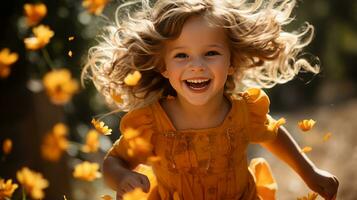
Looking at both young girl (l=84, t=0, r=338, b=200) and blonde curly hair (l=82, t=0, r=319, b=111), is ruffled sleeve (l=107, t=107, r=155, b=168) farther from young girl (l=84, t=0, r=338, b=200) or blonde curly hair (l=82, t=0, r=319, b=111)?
blonde curly hair (l=82, t=0, r=319, b=111)

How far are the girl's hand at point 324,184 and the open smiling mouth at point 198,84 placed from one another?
57 cm

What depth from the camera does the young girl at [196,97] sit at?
2336 mm

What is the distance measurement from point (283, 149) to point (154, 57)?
61cm

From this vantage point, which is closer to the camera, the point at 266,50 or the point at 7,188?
the point at 7,188

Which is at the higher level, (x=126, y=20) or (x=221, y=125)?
(x=126, y=20)

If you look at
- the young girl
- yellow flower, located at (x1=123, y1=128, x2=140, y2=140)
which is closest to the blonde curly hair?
the young girl

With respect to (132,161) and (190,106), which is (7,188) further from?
(190,106)

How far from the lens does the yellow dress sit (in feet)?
7.91

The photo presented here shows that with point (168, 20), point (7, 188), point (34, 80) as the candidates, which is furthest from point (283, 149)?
point (34, 80)

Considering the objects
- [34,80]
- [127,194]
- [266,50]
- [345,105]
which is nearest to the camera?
[127,194]

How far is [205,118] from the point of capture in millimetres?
2463

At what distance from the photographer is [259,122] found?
8.38ft

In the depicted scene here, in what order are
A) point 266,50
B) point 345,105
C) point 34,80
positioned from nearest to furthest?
1. point 266,50
2. point 34,80
3. point 345,105

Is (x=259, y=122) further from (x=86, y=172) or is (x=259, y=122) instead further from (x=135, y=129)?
(x=86, y=172)
